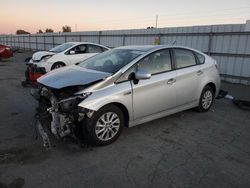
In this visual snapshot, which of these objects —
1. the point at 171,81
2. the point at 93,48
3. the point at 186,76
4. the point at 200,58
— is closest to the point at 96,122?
the point at 171,81

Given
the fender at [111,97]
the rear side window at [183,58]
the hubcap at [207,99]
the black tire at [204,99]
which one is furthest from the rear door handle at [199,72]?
the fender at [111,97]

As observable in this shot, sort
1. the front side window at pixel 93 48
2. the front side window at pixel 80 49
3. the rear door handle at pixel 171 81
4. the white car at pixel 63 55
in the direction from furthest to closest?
the front side window at pixel 93 48, the front side window at pixel 80 49, the white car at pixel 63 55, the rear door handle at pixel 171 81

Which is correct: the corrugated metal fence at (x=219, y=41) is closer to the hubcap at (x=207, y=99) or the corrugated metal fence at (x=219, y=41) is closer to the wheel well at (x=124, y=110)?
the hubcap at (x=207, y=99)

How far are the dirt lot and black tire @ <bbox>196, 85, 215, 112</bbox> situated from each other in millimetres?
552

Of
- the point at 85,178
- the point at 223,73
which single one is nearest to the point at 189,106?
the point at 85,178

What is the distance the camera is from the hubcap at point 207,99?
19.4ft

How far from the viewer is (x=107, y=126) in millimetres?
4074

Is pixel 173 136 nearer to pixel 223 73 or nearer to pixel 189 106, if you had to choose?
pixel 189 106

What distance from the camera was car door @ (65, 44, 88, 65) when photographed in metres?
10.3

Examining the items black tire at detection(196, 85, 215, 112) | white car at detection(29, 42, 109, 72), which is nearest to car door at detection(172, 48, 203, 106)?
black tire at detection(196, 85, 215, 112)

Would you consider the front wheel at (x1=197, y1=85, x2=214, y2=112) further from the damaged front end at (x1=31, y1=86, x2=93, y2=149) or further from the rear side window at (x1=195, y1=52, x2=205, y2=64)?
the damaged front end at (x1=31, y1=86, x2=93, y2=149)

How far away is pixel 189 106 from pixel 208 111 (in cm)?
97

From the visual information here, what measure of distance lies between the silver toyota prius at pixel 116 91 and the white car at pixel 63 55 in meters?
4.75

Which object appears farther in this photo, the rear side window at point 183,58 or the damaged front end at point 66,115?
the rear side window at point 183,58
